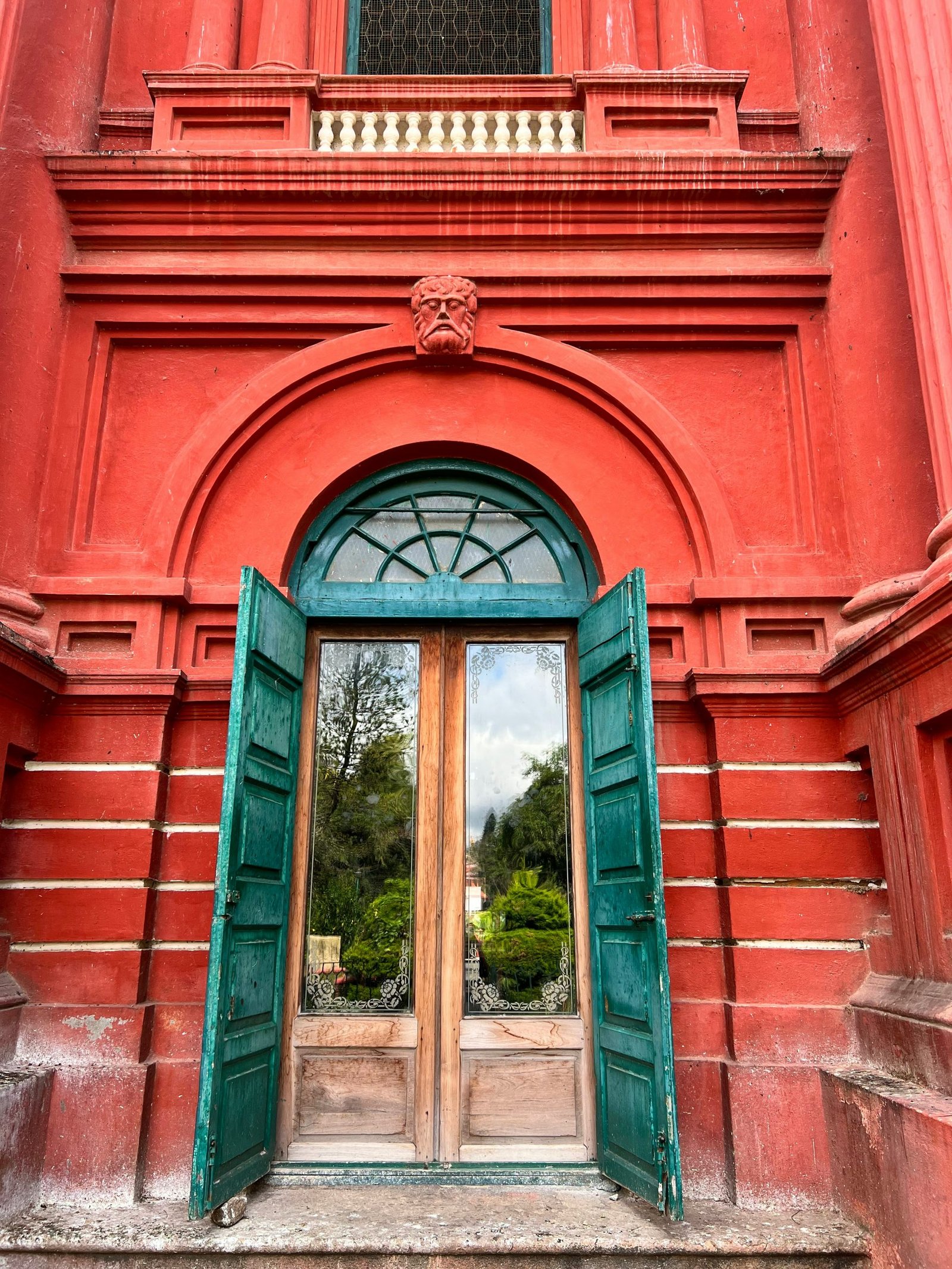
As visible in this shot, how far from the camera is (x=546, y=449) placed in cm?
558

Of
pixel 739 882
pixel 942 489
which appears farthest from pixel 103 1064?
pixel 942 489

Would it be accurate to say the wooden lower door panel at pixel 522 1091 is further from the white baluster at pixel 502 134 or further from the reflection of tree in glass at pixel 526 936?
the white baluster at pixel 502 134

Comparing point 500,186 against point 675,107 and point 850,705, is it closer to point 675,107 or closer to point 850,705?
point 675,107

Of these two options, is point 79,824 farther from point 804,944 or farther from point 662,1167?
point 804,944

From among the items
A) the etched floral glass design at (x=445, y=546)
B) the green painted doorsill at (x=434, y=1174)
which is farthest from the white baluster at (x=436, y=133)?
the green painted doorsill at (x=434, y=1174)

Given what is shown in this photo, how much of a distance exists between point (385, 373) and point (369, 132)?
64.4 inches

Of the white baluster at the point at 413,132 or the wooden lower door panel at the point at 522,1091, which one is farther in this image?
the white baluster at the point at 413,132

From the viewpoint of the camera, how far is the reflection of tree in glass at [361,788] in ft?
16.9

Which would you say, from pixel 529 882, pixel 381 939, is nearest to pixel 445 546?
pixel 529 882

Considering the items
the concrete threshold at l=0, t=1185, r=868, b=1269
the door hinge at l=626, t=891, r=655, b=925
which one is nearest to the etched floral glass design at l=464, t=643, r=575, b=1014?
the door hinge at l=626, t=891, r=655, b=925

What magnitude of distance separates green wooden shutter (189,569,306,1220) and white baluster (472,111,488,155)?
3189 millimetres

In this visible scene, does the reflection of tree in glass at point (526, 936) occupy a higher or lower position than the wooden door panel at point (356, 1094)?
higher

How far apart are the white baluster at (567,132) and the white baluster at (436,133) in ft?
2.43

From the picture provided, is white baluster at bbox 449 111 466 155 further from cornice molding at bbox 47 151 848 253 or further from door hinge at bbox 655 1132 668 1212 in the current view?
door hinge at bbox 655 1132 668 1212
